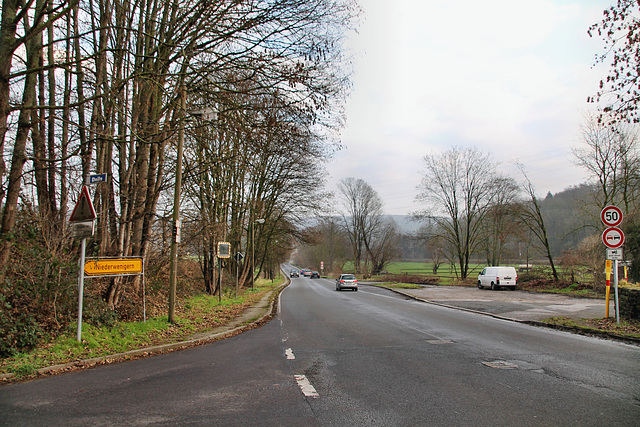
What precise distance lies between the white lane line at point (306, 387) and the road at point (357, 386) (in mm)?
28

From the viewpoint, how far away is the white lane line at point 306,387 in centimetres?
543

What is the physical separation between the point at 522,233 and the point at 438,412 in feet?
124

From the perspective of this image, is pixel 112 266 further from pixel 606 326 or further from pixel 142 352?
pixel 606 326

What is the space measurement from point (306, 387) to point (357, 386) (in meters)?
0.73

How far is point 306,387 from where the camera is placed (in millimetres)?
5762

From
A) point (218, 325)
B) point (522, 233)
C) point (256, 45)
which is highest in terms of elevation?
point (256, 45)

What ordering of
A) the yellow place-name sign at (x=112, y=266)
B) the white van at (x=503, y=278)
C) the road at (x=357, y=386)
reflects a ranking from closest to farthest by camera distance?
the road at (x=357, y=386)
the yellow place-name sign at (x=112, y=266)
the white van at (x=503, y=278)

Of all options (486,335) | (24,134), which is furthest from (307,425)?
(24,134)

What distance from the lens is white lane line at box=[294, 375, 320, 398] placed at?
5.43 metres

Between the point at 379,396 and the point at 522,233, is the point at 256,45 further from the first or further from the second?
the point at 522,233

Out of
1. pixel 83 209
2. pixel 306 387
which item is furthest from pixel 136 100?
pixel 306 387

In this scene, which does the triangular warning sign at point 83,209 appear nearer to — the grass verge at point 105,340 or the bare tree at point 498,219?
the grass verge at point 105,340

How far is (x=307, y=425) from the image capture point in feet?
14.2

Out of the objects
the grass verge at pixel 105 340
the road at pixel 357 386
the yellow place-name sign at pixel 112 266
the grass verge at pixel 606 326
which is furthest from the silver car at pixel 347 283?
the road at pixel 357 386
